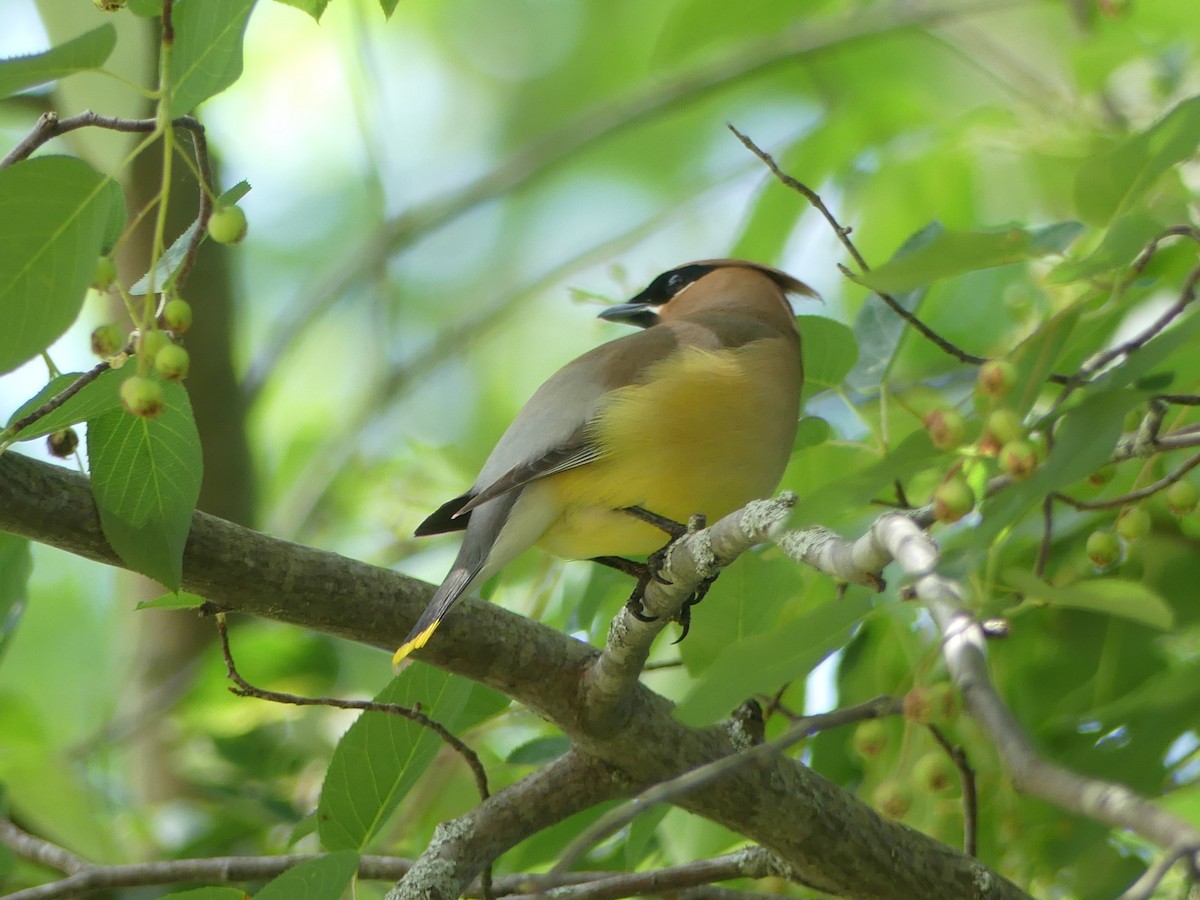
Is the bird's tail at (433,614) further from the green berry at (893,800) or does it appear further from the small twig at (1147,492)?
the small twig at (1147,492)

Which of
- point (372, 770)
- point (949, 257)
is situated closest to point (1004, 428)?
point (949, 257)

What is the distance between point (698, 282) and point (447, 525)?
1.48 meters

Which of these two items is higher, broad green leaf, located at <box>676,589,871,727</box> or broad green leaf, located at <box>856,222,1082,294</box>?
broad green leaf, located at <box>856,222,1082,294</box>

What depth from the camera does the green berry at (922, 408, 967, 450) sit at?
1653 mm

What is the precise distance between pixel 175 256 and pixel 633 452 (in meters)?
1.33

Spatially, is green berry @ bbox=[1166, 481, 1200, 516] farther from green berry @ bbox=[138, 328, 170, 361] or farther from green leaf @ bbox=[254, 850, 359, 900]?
green berry @ bbox=[138, 328, 170, 361]

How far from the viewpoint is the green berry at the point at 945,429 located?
5.42ft

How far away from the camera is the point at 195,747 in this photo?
15.2 feet

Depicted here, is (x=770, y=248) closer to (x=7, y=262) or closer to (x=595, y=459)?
(x=595, y=459)

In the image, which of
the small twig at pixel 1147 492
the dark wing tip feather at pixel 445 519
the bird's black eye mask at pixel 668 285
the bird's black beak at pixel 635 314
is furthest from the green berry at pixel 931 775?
the bird's black eye mask at pixel 668 285

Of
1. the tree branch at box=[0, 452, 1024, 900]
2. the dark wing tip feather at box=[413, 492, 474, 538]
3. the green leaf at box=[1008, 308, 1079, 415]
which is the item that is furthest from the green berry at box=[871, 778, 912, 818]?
the green leaf at box=[1008, 308, 1079, 415]

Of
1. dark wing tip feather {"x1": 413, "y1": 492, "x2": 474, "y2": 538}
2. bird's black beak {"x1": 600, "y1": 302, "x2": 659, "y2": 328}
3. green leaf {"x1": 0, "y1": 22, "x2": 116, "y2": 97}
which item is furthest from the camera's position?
bird's black beak {"x1": 600, "y1": 302, "x2": 659, "y2": 328}

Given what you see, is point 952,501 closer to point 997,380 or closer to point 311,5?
point 997,380

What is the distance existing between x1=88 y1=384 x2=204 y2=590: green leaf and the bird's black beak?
2204 mm
